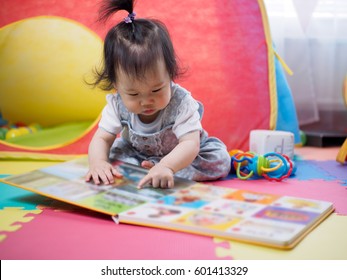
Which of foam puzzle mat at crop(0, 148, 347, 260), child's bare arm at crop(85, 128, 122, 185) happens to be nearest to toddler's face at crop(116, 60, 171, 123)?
child's bare arm at crop(85, 128, 122, 185)

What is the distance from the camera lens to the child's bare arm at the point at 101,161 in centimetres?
103

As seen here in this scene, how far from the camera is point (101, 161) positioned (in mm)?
1105

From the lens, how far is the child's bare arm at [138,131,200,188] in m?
1.00

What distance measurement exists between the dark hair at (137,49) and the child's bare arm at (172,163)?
156 mm

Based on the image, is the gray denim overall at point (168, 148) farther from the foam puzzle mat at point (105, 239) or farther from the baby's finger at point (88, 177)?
the foam puzzle mat at point (105, 239)

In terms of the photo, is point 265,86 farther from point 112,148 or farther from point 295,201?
point 295,201

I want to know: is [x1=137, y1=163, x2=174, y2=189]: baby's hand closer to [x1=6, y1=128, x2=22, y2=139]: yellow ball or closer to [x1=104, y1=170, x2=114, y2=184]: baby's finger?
[x1=104, y1=170, x2=114, y2=184]: baby's finger

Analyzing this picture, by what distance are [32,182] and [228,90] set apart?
2.35 feet

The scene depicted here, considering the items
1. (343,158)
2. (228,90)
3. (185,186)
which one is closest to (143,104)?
(185,186)

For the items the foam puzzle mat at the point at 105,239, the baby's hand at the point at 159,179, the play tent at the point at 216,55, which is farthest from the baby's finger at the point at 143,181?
the play tent at the point at 216,55

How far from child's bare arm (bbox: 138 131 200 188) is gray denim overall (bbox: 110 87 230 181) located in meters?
0.09

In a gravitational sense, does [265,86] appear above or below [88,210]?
above
